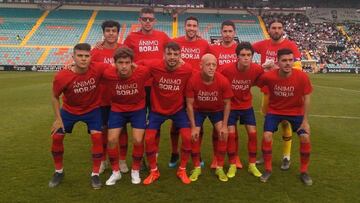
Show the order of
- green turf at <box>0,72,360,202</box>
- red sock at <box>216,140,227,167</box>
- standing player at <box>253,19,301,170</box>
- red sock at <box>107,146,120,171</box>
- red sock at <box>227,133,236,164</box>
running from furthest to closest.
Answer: standing player at <box>253,19,301,170</box>, red sock at <box>227,133,236,164</box>, red sock at <box>216,140,227,167</box>, red sock at <box>107,146,120,171</box>, green turf at <box>0,72,360,202</box>

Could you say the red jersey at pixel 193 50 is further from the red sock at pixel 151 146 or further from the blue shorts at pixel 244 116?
the red sock at pixel 151 146

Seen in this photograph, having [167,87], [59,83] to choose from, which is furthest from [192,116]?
[59,83]

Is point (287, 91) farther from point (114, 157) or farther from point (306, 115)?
point (114, 157)

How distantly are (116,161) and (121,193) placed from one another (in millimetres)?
701

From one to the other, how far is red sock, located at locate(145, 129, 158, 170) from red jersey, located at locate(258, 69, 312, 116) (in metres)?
2.02

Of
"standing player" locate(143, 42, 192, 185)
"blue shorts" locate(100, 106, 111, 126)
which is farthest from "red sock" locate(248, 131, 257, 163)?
"blue shorts" locate(100, 106, 111, 126)

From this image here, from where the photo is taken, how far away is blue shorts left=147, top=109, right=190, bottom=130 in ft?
20.3

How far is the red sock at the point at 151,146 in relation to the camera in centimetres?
602

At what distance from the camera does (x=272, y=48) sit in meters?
7.18

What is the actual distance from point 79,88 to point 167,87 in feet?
4.54

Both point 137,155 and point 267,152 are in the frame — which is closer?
point 137,155

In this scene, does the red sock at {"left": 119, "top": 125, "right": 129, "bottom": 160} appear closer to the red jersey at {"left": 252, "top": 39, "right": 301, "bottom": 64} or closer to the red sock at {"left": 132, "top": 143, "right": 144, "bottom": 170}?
the red sock at {"left": 132, "top": 143, "right": 144, "bottom": 170}

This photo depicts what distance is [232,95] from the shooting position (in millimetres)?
6121

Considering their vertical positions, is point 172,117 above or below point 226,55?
below
